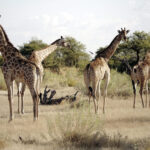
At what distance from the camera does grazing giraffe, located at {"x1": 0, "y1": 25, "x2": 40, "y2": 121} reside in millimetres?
7852

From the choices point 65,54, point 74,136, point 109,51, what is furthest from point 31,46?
point 74,136

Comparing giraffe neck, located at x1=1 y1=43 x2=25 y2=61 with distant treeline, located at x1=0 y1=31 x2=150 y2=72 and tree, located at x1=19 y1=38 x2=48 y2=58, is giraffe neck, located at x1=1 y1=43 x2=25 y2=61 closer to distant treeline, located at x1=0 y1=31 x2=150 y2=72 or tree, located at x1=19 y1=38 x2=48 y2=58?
distant treeline, located at x1=0 y1=31 x2=150 y2=72

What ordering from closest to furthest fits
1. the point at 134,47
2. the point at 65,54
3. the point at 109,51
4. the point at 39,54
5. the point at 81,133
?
the point at 81,133, the point at 39,54, the point at 109,51, the point at 134,47, the point at 65,54

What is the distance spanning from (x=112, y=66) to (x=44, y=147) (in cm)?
2530

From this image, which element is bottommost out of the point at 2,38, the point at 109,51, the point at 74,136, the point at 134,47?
the point at 74,136

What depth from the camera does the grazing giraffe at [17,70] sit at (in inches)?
309

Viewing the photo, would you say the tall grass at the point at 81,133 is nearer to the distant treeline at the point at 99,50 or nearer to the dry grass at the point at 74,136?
the dry grass at the point at 74,136

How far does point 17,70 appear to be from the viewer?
8109 mm

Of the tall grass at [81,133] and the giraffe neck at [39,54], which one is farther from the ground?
the giraffe neck at [39,54]

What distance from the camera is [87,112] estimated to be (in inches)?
253

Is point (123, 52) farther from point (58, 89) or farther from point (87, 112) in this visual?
point (87, 112)

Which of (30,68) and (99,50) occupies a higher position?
(99,50)

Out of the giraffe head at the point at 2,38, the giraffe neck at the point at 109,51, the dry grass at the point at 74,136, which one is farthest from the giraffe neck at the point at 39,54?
the dry grass at the point at 74,136

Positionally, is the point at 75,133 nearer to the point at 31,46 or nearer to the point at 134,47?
the point at 134,47
